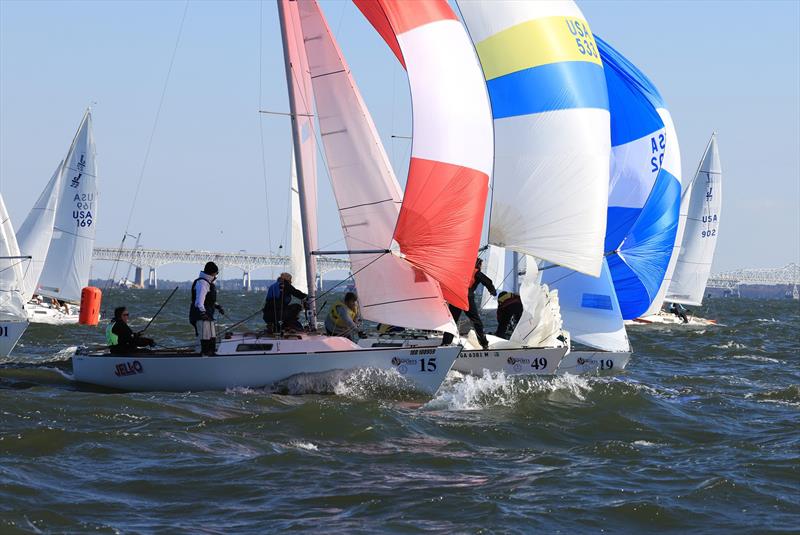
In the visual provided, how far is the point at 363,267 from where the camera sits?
13961 mm

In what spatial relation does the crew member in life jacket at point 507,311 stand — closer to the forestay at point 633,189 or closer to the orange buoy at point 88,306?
the forestay at point 633,189

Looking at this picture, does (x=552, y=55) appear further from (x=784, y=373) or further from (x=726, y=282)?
(x=726, y=282)

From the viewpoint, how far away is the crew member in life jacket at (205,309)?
526 inches

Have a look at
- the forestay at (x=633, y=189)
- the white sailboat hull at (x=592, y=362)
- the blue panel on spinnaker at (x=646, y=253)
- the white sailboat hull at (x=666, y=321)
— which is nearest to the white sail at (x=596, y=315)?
the white sailboat hull at (x=592, y=362)

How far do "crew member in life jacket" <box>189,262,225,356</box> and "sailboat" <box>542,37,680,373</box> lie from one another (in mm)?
6543

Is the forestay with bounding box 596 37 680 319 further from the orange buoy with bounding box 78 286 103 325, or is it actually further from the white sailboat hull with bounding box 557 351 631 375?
the orange buoy with bounding box 78 286 103 325

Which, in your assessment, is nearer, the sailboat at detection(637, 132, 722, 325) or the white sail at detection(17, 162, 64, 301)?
the white sail at detection(17, 162, 64, 301)

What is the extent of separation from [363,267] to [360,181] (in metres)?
1.05

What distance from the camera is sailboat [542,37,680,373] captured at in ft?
59.0

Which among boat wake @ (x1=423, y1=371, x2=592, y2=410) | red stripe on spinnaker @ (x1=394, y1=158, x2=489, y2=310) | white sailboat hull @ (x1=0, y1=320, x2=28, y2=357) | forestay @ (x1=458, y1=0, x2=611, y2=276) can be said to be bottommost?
boat wake @ (x1=423, y1=371, x2=592, y2=410)

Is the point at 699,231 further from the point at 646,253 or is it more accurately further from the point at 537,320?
the point at 537,320

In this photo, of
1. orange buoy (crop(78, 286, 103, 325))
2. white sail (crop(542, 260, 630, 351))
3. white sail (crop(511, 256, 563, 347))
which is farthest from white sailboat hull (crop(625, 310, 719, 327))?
white sail (crop(511, 256, 563, 347))

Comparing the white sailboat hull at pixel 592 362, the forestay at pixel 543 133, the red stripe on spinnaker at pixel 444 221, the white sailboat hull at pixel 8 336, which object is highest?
the forestay at pixel 543 133

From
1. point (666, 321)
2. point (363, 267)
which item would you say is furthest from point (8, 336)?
point (666, 321)
